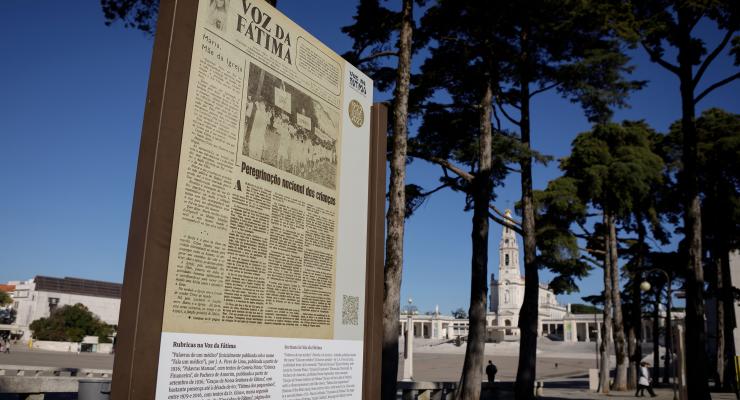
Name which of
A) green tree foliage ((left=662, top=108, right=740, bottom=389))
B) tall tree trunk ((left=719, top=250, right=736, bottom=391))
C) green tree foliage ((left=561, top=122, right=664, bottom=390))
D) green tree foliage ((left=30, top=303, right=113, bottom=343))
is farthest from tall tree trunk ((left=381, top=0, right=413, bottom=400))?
green tree foliage ((left=30, top=303, right=113, bottom=343))

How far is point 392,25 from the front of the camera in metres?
12.8

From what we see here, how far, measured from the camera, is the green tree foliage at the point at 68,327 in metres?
75.8

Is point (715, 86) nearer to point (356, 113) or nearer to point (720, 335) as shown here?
point (356, 113)

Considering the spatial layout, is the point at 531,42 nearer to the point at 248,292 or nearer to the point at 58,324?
the point at 248,292

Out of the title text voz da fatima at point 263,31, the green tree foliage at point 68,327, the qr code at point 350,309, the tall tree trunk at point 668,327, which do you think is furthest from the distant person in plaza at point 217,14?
the green tree foliage at point 68,327

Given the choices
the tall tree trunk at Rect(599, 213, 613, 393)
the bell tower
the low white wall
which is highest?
the bell tower

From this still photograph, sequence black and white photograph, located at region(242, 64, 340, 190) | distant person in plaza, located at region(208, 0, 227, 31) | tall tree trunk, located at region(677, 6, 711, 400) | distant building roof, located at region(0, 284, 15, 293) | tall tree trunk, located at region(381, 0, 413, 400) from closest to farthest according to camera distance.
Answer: distant person in plaza, located at region(208, 0, 227, 31)
black and white photograph, located at region(242, 64, 340, 190)
tall tree trunk, located at region(381, 0, 413, 400)
tall tree trunk, located at region(677, 6, 711, 400)
distant building roof, located at region(0, 284, 15, 293)

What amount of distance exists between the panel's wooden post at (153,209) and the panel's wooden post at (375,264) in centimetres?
205

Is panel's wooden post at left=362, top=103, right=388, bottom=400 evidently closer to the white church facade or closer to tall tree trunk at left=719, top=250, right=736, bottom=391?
tall tree trunk at left=719, top=250, right=736, bottom=391

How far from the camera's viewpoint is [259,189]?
3.70 m

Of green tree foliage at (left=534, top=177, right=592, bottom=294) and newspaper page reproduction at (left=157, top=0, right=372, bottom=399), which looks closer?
newspaper page reproduction at (left=157, top=0, right=372, bottom=399)

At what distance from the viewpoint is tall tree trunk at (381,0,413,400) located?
930cm


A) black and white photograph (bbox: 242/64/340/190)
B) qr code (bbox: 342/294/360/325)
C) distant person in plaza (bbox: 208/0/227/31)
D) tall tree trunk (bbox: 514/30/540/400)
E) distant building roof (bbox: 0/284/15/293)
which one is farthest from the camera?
distant building roof (bbox: 0/284/15/293)

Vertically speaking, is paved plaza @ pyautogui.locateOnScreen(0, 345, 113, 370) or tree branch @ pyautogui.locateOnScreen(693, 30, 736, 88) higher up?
tree branch @ pyautogui.locateOnScreen(693, 30, 736, 88)
